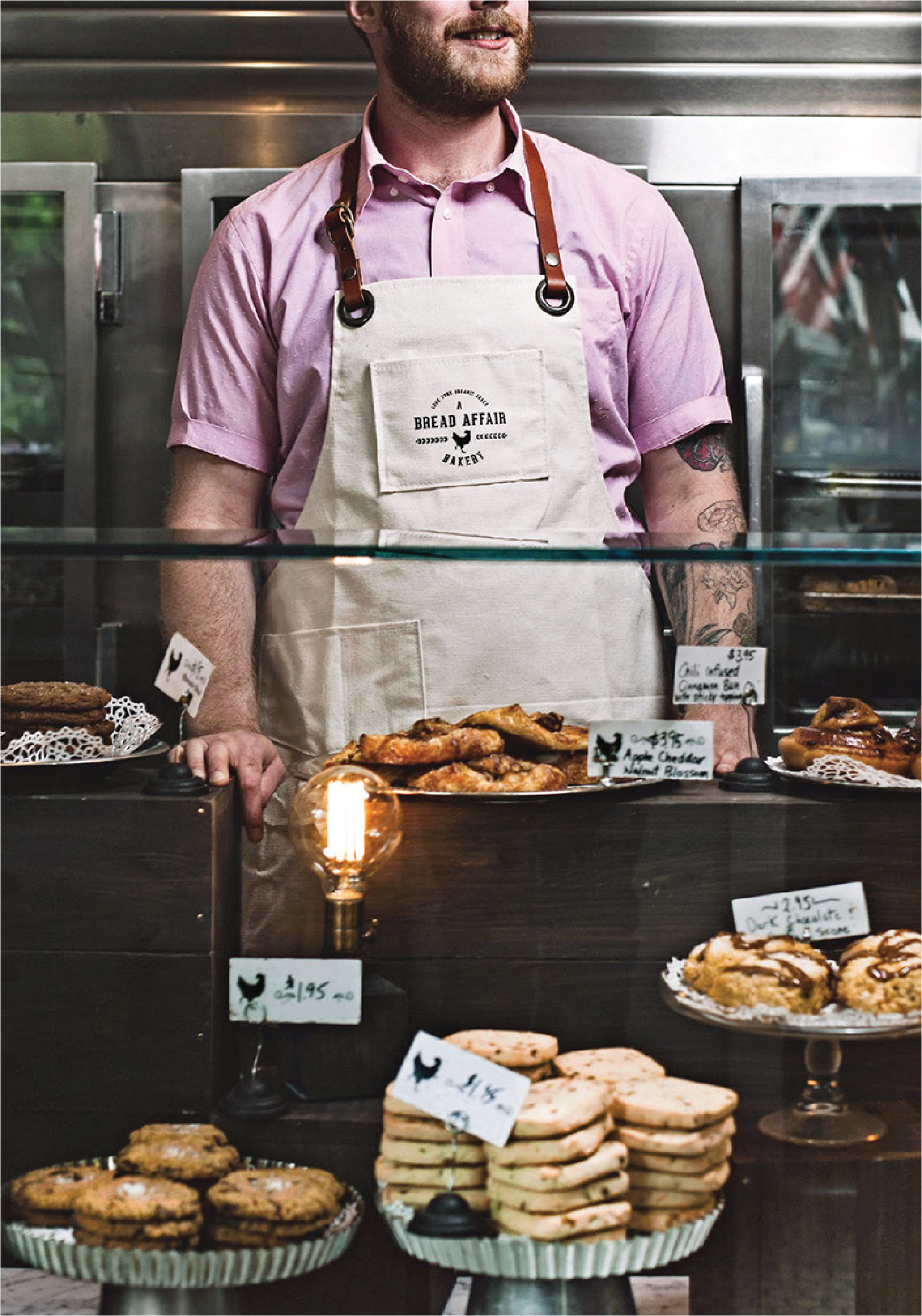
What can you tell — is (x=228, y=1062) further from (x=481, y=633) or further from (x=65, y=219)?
(x=65, y=219)

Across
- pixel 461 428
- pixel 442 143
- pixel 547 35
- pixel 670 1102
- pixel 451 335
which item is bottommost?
pixel 670 1102

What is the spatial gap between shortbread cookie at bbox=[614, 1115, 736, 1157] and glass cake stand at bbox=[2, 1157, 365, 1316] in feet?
0.66

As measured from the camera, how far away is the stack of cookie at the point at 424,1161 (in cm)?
94

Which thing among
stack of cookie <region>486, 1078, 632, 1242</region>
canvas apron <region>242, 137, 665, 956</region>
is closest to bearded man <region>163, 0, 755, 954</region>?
canvas apron <region>242, 137, 665, 956</region>

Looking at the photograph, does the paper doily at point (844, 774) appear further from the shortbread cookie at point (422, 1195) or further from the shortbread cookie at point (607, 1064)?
the shortbread cookie at point (422, 1195)

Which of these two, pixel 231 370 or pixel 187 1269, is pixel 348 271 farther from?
pixel 187 1269

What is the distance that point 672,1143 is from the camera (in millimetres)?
952

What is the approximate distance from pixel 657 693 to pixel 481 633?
0.15m

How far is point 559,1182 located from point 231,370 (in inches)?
51.2

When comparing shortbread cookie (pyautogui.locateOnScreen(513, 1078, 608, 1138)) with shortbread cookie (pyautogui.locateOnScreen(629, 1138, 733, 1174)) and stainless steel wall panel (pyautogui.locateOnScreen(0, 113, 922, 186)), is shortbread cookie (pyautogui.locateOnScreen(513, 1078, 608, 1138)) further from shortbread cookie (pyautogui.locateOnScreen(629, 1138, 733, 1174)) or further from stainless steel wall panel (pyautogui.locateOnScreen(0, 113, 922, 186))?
stainless steel wall panel (pyautogui.locateOnScreen(0, 113, 922, 186))

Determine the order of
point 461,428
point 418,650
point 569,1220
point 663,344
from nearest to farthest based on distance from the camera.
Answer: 1. point 569,1220
2. point 418,650
3. point 461,428
4. point 663,344

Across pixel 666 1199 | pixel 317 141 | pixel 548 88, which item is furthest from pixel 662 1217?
pixel 548 88

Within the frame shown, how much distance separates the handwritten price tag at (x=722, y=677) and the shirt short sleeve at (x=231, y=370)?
1.02m

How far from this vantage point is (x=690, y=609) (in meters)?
1.04
